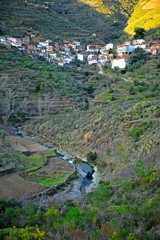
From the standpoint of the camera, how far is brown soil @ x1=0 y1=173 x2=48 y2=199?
494 inches

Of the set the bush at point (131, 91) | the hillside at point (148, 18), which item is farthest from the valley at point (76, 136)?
the hillside at point (148, 18)

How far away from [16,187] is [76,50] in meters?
59.6

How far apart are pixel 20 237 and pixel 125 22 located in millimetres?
101677

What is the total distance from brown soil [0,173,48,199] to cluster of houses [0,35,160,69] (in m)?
36.0

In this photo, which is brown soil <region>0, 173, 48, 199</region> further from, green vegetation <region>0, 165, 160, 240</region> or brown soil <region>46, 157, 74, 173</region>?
green vegetation <region>0, 165, 160, 240</region>

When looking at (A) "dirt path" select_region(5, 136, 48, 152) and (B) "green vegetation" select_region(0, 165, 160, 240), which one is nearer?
(B) "green vegetation" select_region(0, 165, 160, 240)

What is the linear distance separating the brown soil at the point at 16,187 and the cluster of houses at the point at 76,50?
36.0 metres

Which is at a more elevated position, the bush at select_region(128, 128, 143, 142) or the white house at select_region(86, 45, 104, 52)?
the white house at select_region(86, 45, 104, 52)

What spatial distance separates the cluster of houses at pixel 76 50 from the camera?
46.1 m

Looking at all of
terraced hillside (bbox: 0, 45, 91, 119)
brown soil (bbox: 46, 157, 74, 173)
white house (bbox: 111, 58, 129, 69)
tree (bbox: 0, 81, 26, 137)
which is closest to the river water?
brown soil (bbox: 46, 157, 74, 173)

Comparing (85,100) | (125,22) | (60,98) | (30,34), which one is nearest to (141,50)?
(85,100)

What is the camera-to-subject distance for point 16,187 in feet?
44.1

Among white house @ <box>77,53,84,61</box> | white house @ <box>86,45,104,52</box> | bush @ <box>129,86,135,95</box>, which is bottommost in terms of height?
bush @ <box>129,86,135,95</box>

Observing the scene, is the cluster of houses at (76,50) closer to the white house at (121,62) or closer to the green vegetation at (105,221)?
the white house at (121,62)
